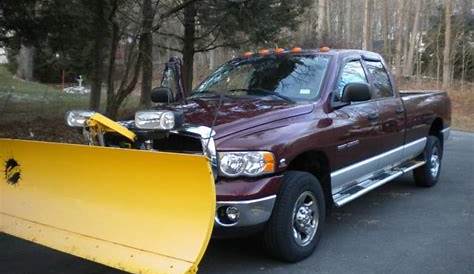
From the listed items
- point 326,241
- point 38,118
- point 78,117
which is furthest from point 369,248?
point 38,118

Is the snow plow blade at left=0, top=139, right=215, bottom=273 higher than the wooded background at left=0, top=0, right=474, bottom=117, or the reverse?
the wooded background at left=0, top=0, right=474, bottom=117

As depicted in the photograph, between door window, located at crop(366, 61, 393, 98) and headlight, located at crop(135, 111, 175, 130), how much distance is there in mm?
3207

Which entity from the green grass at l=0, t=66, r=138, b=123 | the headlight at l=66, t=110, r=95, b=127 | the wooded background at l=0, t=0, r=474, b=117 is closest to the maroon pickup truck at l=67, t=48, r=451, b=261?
the headlight at l=66, t=110, r=95, b=127

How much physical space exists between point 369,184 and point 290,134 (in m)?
1.83

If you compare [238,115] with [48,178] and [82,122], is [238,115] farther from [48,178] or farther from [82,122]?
[48,178]

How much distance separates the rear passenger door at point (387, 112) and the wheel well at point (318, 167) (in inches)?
50.3

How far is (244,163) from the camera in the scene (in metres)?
4.73

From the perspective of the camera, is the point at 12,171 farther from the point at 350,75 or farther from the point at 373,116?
the point at 373,116

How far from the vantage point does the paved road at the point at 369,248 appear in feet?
16.9

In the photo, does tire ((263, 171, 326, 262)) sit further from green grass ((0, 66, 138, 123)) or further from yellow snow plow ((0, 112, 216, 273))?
green grass ((0, 66, 138, 123))

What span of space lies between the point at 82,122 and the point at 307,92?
2272 millimetres

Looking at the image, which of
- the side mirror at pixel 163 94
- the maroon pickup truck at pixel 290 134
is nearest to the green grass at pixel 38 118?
the side mirror at pixel 163 94

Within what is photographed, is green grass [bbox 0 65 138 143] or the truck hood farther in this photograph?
green grass [bbox 0 65 138 143]

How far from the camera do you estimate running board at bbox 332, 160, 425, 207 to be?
5938 millimetres
